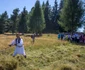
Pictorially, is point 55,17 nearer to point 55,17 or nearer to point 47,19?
point 55,17

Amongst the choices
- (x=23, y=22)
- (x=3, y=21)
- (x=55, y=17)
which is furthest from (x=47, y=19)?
(x=3, y=21)

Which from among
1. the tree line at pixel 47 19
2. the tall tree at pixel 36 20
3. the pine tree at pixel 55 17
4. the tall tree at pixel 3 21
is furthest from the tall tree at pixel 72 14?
the pine tree at pixel 55 17

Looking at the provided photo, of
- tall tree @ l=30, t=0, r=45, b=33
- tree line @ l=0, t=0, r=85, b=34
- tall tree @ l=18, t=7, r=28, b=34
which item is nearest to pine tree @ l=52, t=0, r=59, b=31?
tree line @ l=0, t=0, r=85, b=34

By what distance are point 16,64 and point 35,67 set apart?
1261 millimetres

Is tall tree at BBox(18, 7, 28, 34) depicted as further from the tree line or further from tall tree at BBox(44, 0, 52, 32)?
tall tree at BBox(44, 0, 52, 32)

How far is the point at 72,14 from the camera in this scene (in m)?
46.3

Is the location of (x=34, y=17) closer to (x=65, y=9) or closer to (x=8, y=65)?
(x=65, y=9)

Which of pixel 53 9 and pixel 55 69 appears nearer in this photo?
pixel 55 69

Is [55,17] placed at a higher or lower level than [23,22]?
higher

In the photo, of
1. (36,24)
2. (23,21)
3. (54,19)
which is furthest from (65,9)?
(54,19)

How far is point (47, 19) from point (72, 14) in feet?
162

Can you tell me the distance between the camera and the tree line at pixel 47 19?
46.6 meters

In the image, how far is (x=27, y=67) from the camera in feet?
41.3

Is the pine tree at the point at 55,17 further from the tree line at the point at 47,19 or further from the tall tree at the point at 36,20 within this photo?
the tall tree at the point at 36,20
